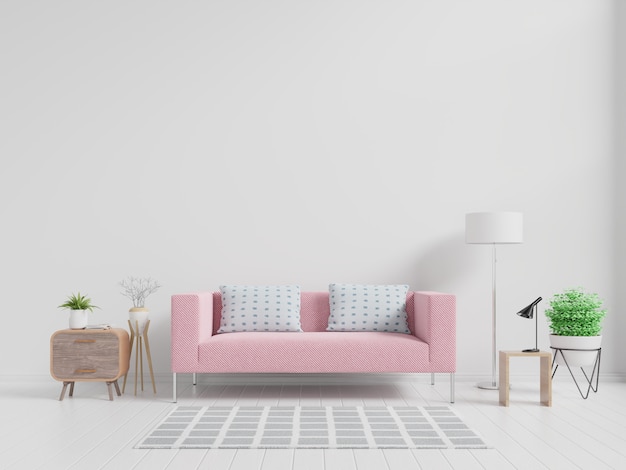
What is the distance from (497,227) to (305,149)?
1.62 m

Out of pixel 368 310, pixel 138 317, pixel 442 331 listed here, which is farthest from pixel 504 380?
pixel 138 317

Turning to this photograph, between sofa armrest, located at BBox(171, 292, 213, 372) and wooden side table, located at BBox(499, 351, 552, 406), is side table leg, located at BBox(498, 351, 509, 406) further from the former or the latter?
sofa armrest, located at BBox(171, 292, 213, 372)

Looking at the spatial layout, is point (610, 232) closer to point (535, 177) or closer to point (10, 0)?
point (535, 177)

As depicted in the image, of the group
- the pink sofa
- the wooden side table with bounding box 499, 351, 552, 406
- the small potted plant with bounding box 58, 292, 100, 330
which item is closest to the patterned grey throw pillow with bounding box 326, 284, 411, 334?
the pink sofa

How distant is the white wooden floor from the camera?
3.07 meters

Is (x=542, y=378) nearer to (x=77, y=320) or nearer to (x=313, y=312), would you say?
(x=313, y=312)

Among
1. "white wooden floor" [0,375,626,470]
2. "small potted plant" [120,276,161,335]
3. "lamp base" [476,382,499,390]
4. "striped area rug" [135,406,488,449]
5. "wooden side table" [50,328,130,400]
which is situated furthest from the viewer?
"small potted plant" [120,276,161,335]

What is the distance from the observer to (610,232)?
545cm

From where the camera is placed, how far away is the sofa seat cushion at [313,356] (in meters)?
4.46

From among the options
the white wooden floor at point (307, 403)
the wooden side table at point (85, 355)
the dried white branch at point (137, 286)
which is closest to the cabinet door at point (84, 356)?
the wooden side table at point (85, 355)

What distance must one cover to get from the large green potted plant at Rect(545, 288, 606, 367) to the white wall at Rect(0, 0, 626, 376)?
1.98 feet

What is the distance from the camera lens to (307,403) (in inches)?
175

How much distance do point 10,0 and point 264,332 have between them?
11.1ft

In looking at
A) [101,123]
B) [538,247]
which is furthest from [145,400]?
[538,247]
